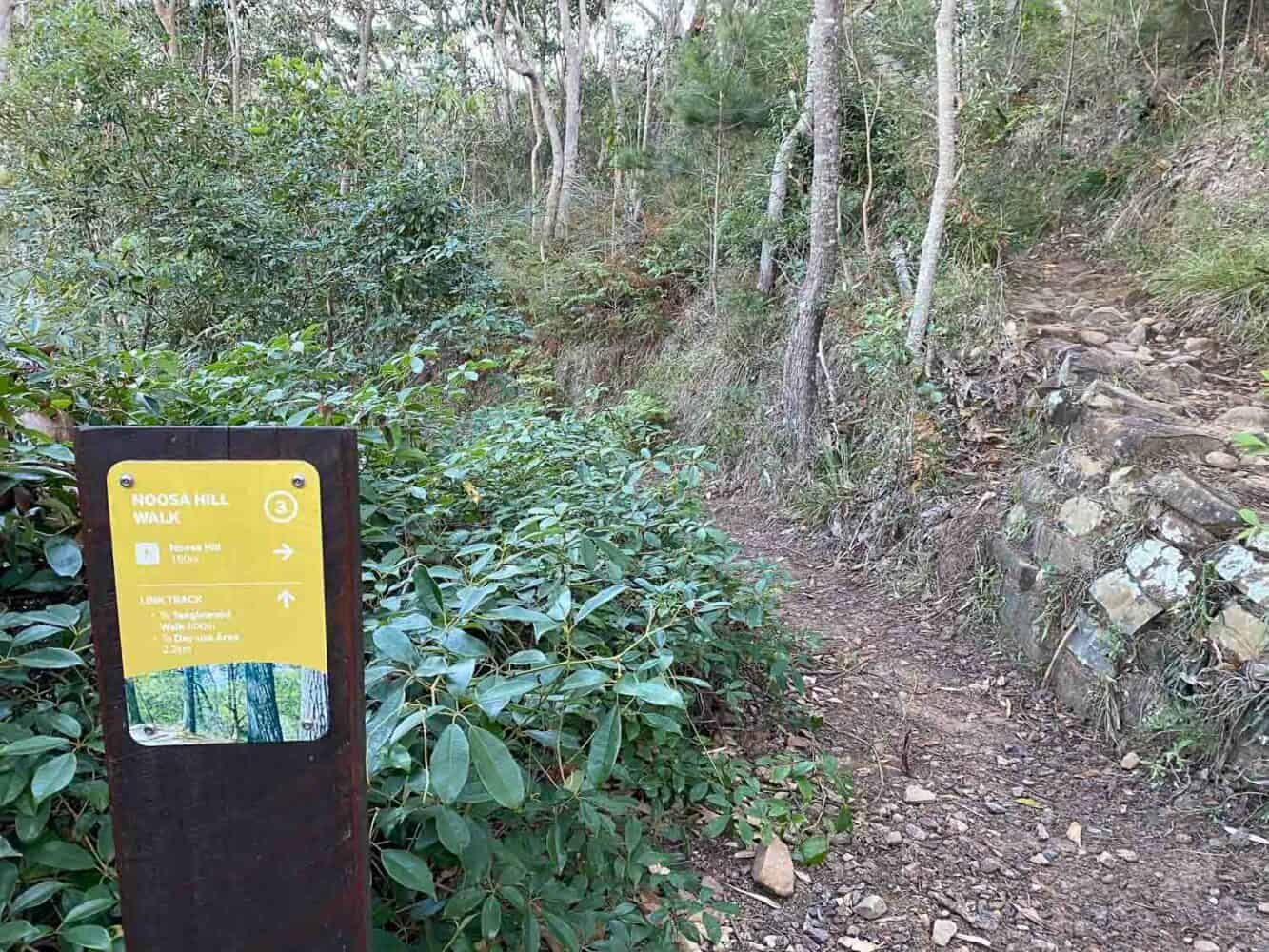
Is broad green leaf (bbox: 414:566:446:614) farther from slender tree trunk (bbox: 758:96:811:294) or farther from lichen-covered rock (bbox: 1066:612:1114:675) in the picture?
slender tree trunk (bbox: 758:96:811:294)

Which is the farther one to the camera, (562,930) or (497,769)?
(562,930)

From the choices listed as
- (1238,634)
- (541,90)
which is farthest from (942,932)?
(541,90)

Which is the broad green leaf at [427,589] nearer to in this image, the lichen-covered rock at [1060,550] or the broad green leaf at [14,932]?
the broad green leaf at [14,932]

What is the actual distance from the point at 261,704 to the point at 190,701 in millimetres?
86

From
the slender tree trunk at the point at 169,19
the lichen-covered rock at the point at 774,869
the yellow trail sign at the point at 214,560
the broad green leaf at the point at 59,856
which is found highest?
the slender tree trunk at the point at 169,19

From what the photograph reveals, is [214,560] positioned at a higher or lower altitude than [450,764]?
higher

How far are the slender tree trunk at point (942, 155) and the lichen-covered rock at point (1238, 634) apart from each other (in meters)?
2.62

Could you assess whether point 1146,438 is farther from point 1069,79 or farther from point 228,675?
point 1069,79

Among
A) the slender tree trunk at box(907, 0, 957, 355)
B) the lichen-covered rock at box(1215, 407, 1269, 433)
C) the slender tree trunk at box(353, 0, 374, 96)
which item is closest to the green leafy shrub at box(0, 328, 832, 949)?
the lichen-covered rock at box(1215, 407, 1269, 433)

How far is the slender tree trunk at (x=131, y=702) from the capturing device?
3.22 feet

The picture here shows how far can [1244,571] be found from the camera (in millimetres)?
2811

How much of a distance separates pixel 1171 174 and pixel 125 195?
789cm

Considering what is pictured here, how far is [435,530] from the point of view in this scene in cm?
242

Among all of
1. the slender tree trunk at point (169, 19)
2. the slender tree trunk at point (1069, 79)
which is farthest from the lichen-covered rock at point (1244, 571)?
the slender tree trunk at point (169, 19)
